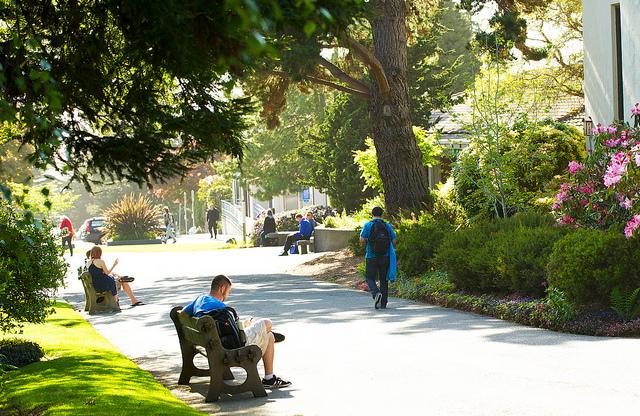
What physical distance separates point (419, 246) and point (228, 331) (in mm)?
12857

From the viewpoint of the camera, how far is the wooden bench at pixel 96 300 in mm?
21016

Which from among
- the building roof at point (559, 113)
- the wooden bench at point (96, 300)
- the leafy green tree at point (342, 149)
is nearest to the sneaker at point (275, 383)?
the wooden bench at point (96, 300)

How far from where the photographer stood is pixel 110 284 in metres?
21.1

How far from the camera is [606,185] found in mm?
16719

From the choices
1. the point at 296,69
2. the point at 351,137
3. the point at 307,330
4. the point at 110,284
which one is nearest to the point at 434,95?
the point at 351,137

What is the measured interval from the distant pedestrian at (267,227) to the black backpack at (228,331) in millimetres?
36107

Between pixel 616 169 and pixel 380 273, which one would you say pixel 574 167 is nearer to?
pixel 616 169

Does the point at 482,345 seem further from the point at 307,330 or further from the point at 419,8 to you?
the point at 419,8

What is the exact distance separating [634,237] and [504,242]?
3.41 m

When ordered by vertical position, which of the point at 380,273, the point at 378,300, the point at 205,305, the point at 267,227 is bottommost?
the point at 378,300

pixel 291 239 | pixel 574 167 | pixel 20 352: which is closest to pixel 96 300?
pixel 20 352

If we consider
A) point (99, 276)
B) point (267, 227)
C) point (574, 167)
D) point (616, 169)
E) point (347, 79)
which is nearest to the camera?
point (616, 169)

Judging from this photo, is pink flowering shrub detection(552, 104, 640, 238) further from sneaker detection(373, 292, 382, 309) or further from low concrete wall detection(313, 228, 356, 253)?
low concrete wall detection(313, 228, 356, 253)

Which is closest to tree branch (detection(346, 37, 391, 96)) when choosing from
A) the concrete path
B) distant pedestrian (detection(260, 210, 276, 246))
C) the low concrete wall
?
the low concrete wall
